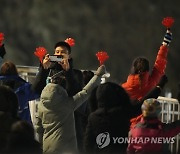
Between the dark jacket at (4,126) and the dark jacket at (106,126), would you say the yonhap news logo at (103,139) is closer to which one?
the dark jacket at (106,126)

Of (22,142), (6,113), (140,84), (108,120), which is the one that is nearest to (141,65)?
(140,84)

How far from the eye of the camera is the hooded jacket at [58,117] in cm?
403

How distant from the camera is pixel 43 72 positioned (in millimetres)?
4641

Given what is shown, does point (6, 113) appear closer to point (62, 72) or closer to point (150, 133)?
point (150, 133)

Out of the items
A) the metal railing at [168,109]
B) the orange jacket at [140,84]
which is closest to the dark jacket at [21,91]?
the orange jacket at [140,84]

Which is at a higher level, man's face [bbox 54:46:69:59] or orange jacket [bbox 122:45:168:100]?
man's face [bbox 54:46:69:59]

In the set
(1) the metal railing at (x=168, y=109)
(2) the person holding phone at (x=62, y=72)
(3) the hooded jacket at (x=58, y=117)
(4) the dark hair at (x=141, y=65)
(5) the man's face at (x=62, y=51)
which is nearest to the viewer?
(3) the hooded jacket at (x=58, y=117)

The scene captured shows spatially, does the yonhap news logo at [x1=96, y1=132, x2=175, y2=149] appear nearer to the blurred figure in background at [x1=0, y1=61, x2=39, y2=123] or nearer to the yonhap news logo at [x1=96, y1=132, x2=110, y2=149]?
the yonhap news logo at [x1=96, y1=132, x2=110, y2=149]

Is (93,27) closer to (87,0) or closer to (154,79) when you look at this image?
(87,0)

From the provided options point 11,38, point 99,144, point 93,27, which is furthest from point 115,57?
point 99,144

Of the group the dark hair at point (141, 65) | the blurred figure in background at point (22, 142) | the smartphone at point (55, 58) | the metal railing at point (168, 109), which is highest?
the smartphone at point (55, 58)

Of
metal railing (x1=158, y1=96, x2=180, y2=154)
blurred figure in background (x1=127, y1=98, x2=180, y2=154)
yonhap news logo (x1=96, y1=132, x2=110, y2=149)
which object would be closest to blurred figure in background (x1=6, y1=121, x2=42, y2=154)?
yonhap news logo (x1=96, y1=132, x2=110, y2=149)

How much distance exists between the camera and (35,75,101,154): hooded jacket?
4.03 meters

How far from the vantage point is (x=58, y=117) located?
4062 millimetres
